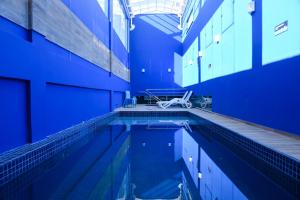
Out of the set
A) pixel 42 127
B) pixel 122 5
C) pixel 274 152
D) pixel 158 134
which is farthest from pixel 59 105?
pixel 122 5

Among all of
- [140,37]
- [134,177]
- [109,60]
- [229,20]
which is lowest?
[134,177]

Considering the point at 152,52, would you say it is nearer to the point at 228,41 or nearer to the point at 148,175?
the point at 228,41

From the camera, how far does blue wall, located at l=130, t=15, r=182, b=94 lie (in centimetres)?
1398

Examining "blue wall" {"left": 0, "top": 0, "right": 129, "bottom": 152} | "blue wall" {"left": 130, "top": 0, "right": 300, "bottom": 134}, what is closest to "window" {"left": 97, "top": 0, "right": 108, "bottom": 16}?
"blue wall" {"left": 0, "top": 0, "right": 129, "bottom": 152}

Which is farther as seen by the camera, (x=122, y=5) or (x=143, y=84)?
(x=143, y=84)

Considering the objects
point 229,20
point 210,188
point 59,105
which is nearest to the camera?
point 210,188

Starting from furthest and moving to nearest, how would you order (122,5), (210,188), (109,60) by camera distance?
(122,5)
(109,60)
(210,188)

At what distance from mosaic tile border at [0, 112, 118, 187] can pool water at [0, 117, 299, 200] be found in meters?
0.08

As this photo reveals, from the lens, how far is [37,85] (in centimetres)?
314

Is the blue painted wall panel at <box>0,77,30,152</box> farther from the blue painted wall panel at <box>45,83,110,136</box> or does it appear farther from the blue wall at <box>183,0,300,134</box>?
the blue wall at <box>183,0,300,134</box>

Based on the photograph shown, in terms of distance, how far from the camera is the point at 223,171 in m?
2.88

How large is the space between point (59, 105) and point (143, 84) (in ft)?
33.1

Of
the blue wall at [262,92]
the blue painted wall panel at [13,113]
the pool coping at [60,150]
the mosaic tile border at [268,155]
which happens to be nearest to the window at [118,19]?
the blue wall at [262,92]

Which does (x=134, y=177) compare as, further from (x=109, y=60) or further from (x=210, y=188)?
(x=109, y=60)
